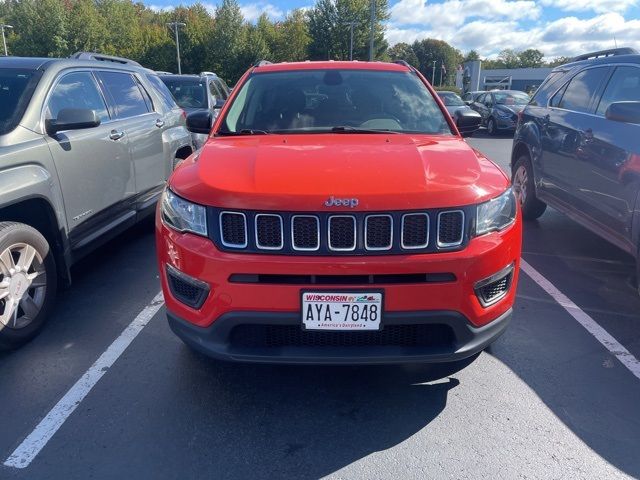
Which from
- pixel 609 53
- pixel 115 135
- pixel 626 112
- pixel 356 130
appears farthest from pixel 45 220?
pixel 609 53

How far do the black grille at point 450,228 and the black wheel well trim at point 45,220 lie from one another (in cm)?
254

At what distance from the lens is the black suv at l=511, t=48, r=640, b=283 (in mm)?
4057

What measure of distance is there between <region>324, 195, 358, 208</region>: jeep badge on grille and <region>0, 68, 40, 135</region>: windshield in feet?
7.58

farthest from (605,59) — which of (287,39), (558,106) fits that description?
Result: (287,39)

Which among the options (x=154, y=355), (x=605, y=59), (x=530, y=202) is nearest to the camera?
(x=154, y=355)

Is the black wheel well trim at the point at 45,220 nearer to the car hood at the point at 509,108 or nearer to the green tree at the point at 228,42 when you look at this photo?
the car hood at the point at 509,108

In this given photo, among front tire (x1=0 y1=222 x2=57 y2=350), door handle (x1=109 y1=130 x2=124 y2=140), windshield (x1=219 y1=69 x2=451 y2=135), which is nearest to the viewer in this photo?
front tire (x1=0 y1=222 x2=57 y2=350)

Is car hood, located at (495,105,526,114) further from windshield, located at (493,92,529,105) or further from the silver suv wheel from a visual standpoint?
the silver suv wheel

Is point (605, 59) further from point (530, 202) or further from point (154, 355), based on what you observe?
point (154, 355)

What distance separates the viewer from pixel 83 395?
2918 millimetres

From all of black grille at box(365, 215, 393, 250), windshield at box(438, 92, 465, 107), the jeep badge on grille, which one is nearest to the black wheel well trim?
the jeep badge on grille

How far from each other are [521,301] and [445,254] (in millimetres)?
2081

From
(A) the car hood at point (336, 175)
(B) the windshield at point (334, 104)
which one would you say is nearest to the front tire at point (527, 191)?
(B) the windshield at point (334, 104)

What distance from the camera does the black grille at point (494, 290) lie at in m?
2.55
